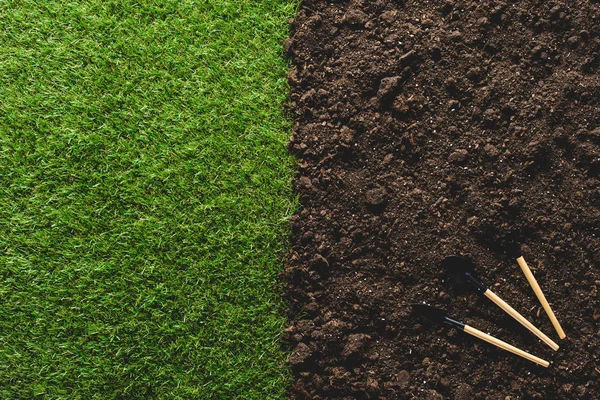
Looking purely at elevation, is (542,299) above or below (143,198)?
above

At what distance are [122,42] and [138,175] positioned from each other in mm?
874

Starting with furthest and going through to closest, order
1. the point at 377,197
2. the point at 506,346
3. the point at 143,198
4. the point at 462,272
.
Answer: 1. the point at 143,198
2. the point at 377,197
3. the point at 462,272
4. the point at 506,346

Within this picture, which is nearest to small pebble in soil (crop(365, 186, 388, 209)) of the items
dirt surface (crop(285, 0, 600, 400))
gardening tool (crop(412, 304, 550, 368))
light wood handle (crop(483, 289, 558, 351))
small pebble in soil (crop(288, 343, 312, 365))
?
dirt surface (crop(285, 0, 600, 400))

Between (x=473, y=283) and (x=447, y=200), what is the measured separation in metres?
0.48

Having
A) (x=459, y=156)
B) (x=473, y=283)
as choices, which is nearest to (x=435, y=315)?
(x=473, y=283)

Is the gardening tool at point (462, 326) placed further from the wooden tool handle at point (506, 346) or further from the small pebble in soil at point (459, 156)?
the small pebble in soil at point (459, 156)

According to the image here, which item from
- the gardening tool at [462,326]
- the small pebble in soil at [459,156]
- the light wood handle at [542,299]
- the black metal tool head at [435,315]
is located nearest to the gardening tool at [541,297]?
the light wood handle at [542,299]

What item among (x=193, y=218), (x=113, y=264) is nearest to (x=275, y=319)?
(x=193, y=218)

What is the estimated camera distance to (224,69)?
3.17 metres

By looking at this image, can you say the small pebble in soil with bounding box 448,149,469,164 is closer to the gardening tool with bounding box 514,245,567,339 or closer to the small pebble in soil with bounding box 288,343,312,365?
the gardening tool with bounding box 514,245,567,339

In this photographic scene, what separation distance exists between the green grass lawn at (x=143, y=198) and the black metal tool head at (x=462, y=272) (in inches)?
38.0

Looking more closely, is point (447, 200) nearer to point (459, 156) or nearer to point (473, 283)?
point (459, 156)

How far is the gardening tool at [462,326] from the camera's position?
2.65 metres

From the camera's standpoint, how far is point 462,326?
106 inches
